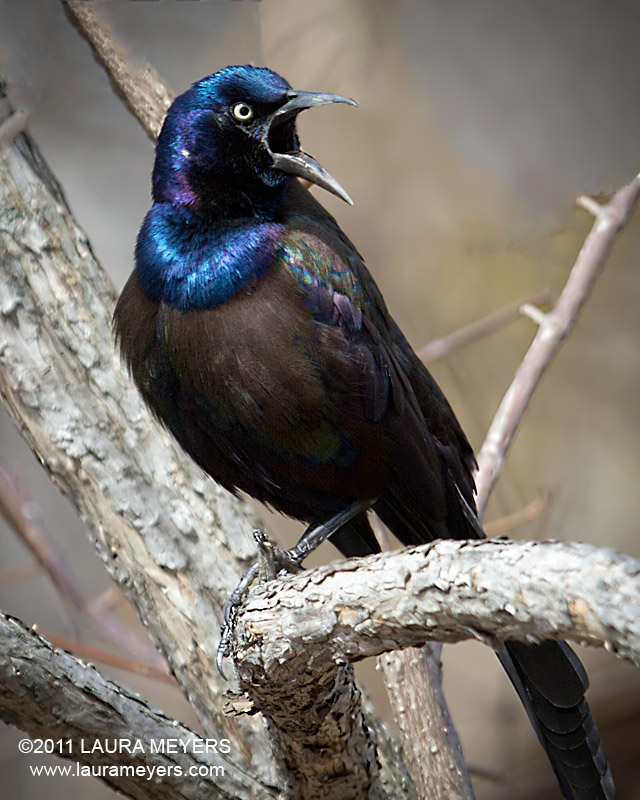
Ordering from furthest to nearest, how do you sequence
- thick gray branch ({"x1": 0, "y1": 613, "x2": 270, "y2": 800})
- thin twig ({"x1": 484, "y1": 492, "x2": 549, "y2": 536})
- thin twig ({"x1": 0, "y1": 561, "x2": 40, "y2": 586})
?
thin twig ({"x1": 484, "y1": 492, "x2": 549, "y2": 536}), thin twig ({"x1": 0, "y1": 561, "x2": 40, "y2": 586}), thick gray branch ({"x1": 0, "y1": 613, "x2": 270, "y2": 800})

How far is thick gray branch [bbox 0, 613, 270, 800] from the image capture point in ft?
4.61

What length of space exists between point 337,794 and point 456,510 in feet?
1.99

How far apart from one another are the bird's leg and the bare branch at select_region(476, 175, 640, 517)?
14.6 inches

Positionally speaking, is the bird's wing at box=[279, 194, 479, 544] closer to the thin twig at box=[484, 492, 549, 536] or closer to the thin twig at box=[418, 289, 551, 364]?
the thin twig at box=[418, 289, 551, 364]

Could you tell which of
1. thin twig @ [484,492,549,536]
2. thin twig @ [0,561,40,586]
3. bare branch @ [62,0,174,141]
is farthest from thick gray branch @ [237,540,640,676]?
→ thin twig @ [484,492,549,536]

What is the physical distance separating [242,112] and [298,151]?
0.45 feet

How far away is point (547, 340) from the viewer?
2.20 m

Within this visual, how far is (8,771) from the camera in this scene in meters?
3.29

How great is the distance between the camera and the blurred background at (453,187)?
293 cm

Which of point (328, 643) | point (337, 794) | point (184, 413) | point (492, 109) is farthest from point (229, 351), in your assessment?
point (492, 109)

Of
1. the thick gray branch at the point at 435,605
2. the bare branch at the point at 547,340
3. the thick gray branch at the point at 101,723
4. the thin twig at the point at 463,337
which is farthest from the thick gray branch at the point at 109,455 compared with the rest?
the thin twig at the point at 463,337

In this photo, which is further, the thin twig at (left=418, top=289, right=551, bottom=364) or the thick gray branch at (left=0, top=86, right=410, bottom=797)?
the thin twig at (left=418, top=289, right=551, bottom=364)

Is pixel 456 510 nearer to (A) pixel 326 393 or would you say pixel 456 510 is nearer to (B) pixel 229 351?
(A) pixel 326 393

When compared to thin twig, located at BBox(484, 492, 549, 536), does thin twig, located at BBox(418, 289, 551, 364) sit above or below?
above
